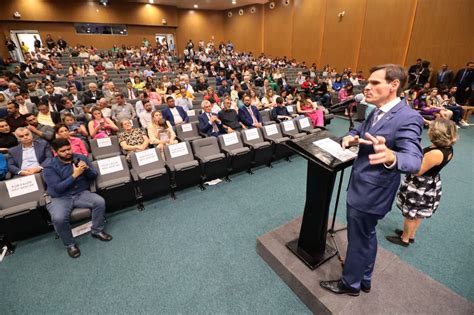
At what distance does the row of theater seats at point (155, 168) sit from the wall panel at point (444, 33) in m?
8.48

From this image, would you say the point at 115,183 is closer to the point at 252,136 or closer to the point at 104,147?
the point at 104,147

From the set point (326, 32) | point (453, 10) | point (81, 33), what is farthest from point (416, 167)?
point (81, 33)

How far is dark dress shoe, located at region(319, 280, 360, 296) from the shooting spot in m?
1.62

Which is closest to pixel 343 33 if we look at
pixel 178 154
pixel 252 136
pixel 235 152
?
pixel 252 136

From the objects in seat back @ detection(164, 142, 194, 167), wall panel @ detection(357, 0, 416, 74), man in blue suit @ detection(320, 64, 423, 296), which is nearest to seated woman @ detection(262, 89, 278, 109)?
seat back @ detection(164, 142, 194, 167)

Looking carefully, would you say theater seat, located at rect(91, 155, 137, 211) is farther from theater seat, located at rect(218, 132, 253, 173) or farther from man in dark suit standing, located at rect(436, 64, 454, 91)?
man in dark suit standing, located at rect(436, 64, 454, 91)

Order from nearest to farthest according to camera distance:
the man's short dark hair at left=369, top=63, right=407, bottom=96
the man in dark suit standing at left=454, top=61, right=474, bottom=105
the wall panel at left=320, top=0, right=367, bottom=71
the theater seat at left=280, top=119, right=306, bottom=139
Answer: the man's short dark hair at left=369, top=63, right=407, bottom=96, the theater seat at left=280, top=119, right=306, bottom=139, the man in dark suit standing at left=454, top=61, right=474, bottom=105, the wall panel at left=320, top=0, right=367, bottom=71

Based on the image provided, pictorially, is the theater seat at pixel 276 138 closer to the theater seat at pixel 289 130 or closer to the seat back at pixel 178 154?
the theater seat at pixel 289 130

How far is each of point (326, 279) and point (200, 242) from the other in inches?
50.6

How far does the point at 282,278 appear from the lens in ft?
6.64

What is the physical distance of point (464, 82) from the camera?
303 inches

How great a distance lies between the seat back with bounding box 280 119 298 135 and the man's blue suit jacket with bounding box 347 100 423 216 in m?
3.17

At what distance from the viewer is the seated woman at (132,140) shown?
3646 mm

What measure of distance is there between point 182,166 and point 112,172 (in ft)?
2.93
